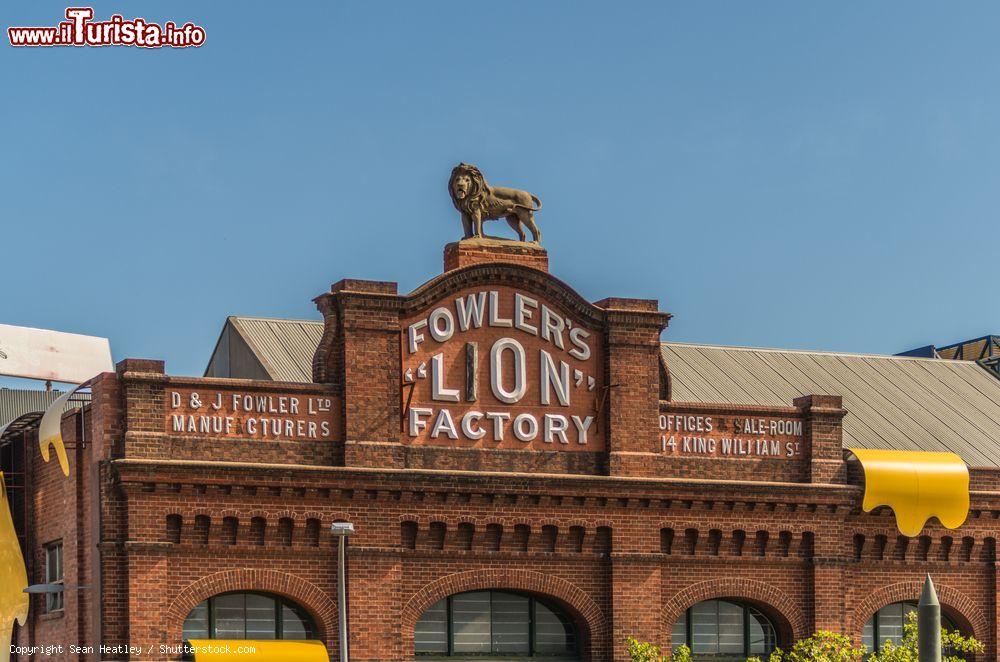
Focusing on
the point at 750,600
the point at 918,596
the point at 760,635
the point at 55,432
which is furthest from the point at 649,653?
the point at 55,432

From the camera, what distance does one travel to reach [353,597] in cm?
3950

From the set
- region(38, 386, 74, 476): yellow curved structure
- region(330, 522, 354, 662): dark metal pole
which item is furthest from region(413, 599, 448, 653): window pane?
region(38, 386, 74, 476): yellow curved structure

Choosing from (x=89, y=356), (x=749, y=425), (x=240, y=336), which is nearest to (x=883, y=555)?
(x=749, y=425)

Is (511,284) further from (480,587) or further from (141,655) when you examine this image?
(141,655)

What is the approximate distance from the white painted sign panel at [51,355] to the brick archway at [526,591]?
14761 millimetres

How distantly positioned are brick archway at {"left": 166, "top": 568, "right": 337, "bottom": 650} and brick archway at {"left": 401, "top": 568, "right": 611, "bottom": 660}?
174 cm

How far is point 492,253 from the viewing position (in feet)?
139

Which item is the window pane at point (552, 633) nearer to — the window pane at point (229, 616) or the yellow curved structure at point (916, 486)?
the window pane at point (229, 616)

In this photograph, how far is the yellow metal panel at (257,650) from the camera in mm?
37969

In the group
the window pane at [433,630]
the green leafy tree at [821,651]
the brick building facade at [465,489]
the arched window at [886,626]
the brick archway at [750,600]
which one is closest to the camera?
the brick building facade at [465,489]

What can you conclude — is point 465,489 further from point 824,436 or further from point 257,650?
point 824,436

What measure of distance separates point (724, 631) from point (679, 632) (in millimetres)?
1200

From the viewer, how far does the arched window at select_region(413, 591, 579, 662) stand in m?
41.1

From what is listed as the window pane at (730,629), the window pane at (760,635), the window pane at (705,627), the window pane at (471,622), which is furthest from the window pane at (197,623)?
the window pane at (760,635)
